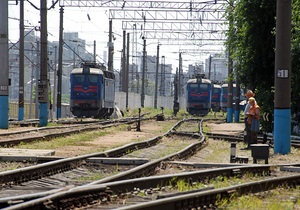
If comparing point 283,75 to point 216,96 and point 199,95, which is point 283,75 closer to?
point 199,95

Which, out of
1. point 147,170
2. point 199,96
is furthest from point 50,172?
point 199,96

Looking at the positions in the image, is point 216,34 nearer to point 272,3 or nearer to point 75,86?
point 75,86

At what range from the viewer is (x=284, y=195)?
9.24 m

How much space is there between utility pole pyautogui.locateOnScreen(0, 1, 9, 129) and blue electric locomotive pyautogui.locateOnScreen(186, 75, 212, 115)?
3717cm

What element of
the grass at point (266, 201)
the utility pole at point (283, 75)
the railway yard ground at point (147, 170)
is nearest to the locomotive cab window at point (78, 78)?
the railway yard ground at point (147, 170)

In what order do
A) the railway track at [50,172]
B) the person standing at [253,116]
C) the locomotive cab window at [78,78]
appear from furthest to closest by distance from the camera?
the locomotive cab window at [78,78] < the person standing at [253,116] < the railway track at [50,172]

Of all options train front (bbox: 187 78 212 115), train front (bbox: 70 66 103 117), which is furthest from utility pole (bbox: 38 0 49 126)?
train front (bbox: 187 78 212 115)

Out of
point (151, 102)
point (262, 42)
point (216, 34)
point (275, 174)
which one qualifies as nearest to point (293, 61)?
point (262, 42)

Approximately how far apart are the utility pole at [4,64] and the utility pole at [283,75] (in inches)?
560

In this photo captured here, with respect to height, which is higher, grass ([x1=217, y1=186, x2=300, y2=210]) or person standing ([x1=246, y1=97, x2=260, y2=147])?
person standing ([x1=246, y1=97, x2=260, y2=147])

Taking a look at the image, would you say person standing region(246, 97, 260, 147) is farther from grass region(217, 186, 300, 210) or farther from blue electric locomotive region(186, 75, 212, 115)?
blue electric locomotive region(186, 75, 212, 115)

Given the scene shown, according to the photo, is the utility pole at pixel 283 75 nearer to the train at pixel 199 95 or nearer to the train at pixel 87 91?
the train at pixel 87 91

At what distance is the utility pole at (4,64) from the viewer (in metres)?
28.3

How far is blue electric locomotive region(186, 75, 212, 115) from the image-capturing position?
64375 millimetres
